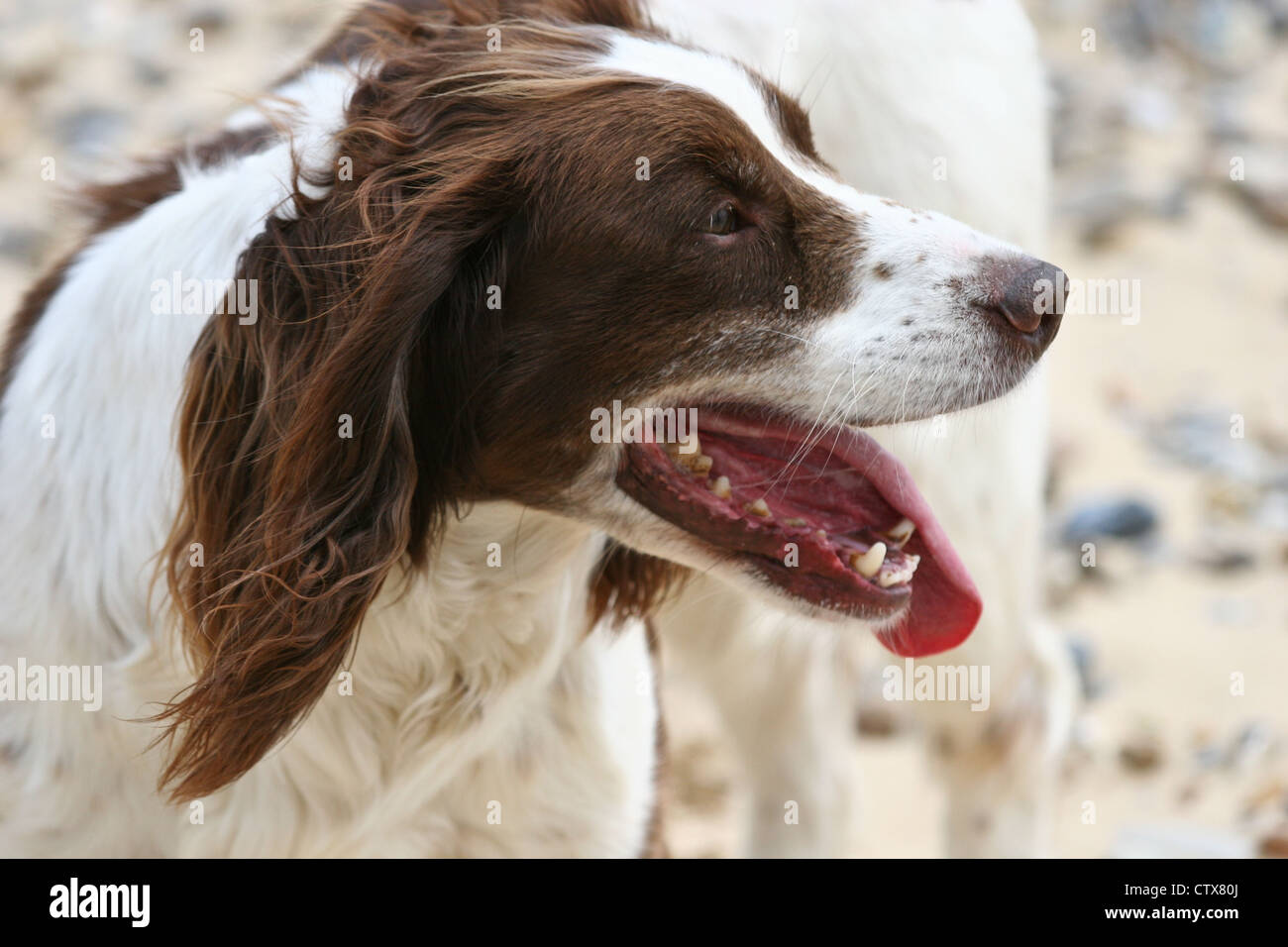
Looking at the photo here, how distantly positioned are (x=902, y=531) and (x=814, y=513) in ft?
0.50

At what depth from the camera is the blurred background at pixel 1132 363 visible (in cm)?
450

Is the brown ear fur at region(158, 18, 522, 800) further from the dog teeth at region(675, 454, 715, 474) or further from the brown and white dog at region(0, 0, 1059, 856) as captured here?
the dog teeth at region(675, 454, 715, 474)

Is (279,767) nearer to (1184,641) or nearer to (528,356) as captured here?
(528,356)

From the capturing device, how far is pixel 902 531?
2.57m

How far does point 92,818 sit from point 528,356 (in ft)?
3.83

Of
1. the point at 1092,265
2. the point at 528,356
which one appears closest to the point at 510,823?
the point at 528,356

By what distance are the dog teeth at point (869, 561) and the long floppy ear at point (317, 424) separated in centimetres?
65

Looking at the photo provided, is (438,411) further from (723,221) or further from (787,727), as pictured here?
(787,727)

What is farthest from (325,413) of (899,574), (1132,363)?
(1132,363)

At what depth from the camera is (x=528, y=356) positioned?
2340 millimetres

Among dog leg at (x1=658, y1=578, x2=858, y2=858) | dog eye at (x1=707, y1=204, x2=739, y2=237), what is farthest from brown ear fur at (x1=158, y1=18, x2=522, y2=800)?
dog leg at (x1=658, y1=578, x2=858, y2=858)

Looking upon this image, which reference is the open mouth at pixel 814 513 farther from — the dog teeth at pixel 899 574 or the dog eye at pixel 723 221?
the dog eye at pixel 723 221

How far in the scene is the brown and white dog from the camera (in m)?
2.30

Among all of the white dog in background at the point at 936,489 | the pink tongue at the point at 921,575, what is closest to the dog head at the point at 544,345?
the pink tongue at the point at 921,575
